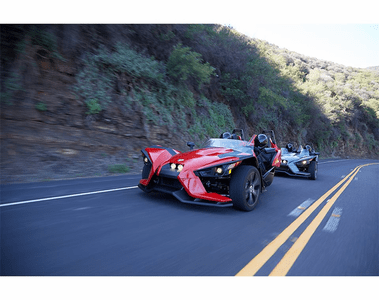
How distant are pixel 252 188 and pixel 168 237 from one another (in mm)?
2049

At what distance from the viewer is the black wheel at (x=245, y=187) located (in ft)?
13.8

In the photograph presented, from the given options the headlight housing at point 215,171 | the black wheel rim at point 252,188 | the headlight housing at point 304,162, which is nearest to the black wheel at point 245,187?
the black wheel rim at point 252,188

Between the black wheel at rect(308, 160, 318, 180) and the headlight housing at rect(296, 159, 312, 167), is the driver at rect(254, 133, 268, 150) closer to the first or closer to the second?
the headlight housing at rect(296, 159, 312, 167)

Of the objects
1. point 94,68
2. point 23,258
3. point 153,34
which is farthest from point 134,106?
point 23,258

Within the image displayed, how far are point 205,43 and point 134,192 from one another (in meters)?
16.0

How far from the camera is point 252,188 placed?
4.59 meters

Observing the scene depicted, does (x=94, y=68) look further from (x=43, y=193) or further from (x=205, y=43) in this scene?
(x=205, y=43)

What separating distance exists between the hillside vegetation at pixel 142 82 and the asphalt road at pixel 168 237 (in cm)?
429

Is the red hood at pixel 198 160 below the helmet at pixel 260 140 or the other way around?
below

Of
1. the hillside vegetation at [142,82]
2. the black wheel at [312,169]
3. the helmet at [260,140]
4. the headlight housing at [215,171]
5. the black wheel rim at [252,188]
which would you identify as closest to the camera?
the headlight housing at [215,171]

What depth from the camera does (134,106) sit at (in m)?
12.2

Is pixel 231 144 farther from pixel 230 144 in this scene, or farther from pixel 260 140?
pixel 260 140

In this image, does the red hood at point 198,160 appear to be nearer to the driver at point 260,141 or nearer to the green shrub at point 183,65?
the driver at point 260,141

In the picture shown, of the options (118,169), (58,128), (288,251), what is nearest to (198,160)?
(288,251)
